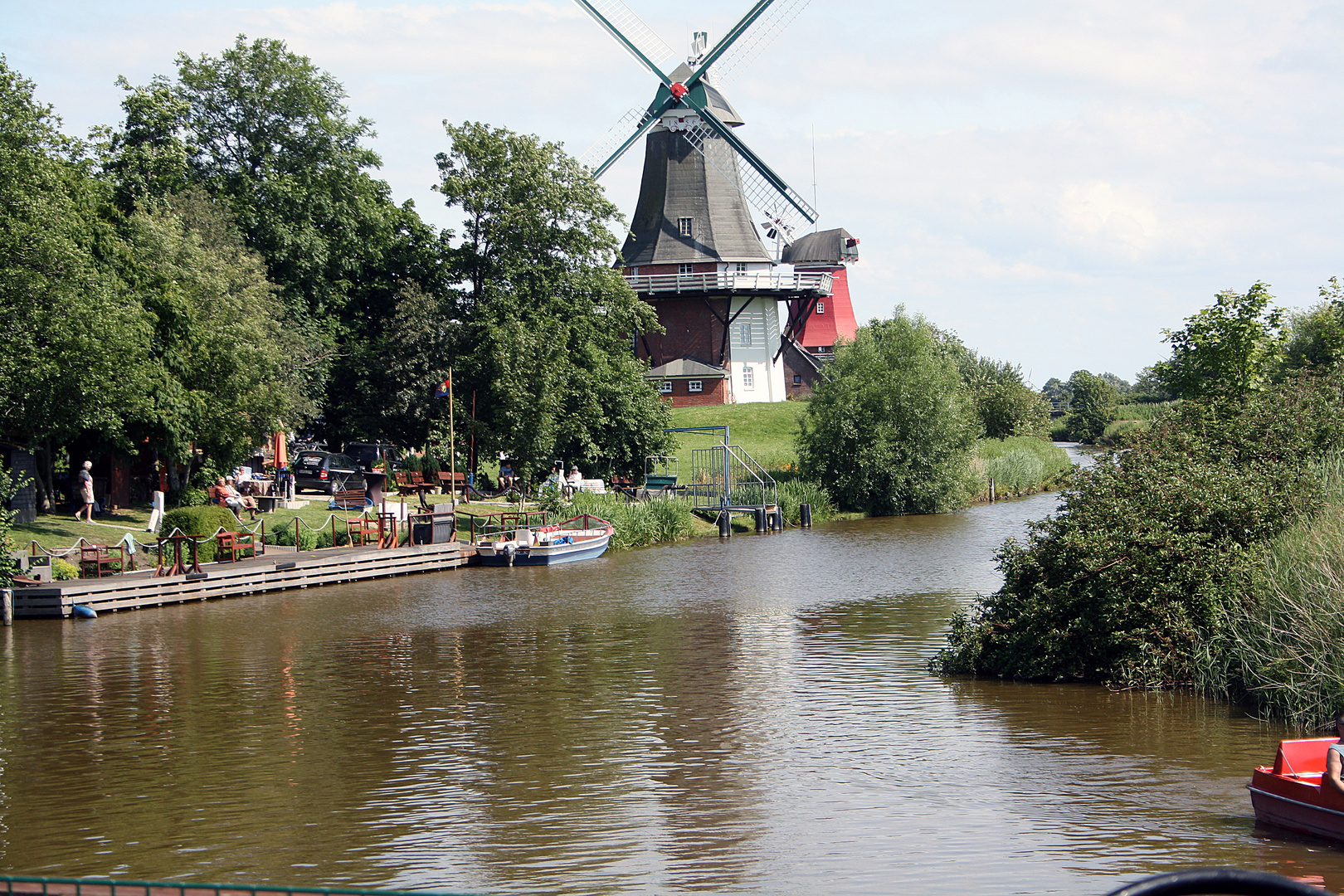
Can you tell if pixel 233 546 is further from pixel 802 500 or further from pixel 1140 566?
pixel 802 500

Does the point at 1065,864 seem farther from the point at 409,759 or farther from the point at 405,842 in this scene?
the point at 409,759

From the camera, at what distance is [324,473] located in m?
40.5

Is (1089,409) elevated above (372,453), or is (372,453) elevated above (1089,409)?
(1089,409)

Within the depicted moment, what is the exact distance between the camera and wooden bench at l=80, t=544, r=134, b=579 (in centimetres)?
2623

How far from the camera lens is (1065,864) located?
892 cm

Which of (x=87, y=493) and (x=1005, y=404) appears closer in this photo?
(x=87, y=493)

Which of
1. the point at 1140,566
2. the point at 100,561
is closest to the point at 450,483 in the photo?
the point at 100,561

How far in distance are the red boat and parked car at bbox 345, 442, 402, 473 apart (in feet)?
121

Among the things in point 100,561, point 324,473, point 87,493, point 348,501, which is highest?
point 324,473

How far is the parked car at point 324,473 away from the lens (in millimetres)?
40250

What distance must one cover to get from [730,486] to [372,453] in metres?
13.8

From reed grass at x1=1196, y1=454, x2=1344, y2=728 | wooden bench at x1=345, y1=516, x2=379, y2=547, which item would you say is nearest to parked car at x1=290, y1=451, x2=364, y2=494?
wooden bench at x1=345, y1=516, x2=379, y2=547

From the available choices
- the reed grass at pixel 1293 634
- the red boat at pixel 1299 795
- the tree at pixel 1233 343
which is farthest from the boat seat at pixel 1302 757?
the tree at pixel 1233 343

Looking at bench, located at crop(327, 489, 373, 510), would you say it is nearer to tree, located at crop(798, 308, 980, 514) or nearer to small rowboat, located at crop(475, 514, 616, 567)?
small rowboat, located at crop(475, 514, 616, 567)
